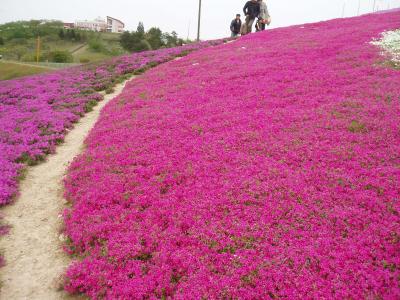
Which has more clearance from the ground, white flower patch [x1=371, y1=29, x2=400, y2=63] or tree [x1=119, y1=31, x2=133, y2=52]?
tree [x1=119, y1=31, x2=133, y2=52]

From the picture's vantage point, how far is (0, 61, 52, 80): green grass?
44122 mm

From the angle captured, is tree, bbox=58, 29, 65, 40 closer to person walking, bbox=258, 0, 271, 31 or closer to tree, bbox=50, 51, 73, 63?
tree, bbox=50, 51, 73, 63

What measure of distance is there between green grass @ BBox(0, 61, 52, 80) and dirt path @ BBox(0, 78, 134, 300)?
3443 centimetres

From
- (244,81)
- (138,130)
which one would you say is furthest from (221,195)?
(244,81)

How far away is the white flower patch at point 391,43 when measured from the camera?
2130cm

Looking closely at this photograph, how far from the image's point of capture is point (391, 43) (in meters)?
23.7

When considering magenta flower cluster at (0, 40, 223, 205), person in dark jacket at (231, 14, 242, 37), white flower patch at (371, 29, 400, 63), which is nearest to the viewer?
magenta flower cluster at (0, 40, 223, 205)

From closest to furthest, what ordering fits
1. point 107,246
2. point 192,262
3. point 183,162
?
point 192,262 → point 107,246 → point 183,162

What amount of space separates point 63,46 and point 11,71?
7872 cm

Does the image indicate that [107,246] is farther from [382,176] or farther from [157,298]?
[382,176]

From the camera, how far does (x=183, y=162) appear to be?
1234cm

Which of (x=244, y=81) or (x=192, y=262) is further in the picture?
(x=244, y=81)

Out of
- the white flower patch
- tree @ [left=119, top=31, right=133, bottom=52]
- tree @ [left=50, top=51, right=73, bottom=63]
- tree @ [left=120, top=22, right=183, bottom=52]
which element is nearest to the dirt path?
the white flower patch

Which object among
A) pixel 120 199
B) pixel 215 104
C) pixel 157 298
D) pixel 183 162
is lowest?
pixel 157 298
